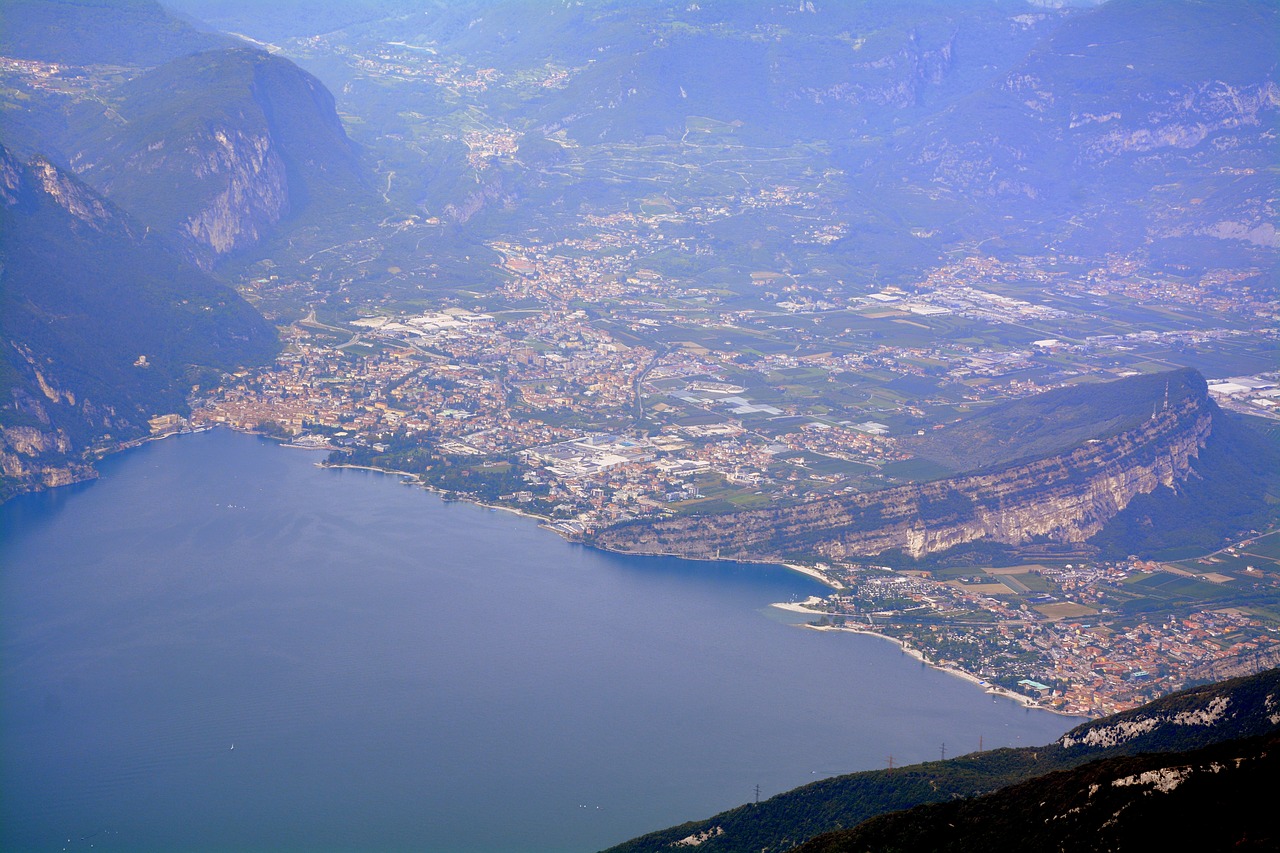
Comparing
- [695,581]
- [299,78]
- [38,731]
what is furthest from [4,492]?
[299,78]

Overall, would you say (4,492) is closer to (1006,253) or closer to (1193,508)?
(1193,508)

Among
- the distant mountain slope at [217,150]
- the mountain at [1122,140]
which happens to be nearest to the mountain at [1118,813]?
the distant mountain slope at [217,150]

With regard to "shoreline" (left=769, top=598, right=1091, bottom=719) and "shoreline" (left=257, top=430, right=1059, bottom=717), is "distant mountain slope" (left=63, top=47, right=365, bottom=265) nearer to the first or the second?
"shoreline" (left=257, top=430, right=1059, bottom=717)

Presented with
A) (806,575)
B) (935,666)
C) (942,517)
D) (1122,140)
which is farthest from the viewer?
(1122,140)

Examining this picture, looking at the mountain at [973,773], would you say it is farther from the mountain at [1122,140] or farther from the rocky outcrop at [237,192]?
the mountain at [1122,140]

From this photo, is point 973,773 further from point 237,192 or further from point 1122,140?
point 1122,140

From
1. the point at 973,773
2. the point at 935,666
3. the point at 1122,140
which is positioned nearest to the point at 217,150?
the point at 935,666

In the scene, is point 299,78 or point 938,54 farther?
point 938,54

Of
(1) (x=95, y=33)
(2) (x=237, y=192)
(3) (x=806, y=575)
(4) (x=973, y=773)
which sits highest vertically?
(1) (x=95, y=33)
